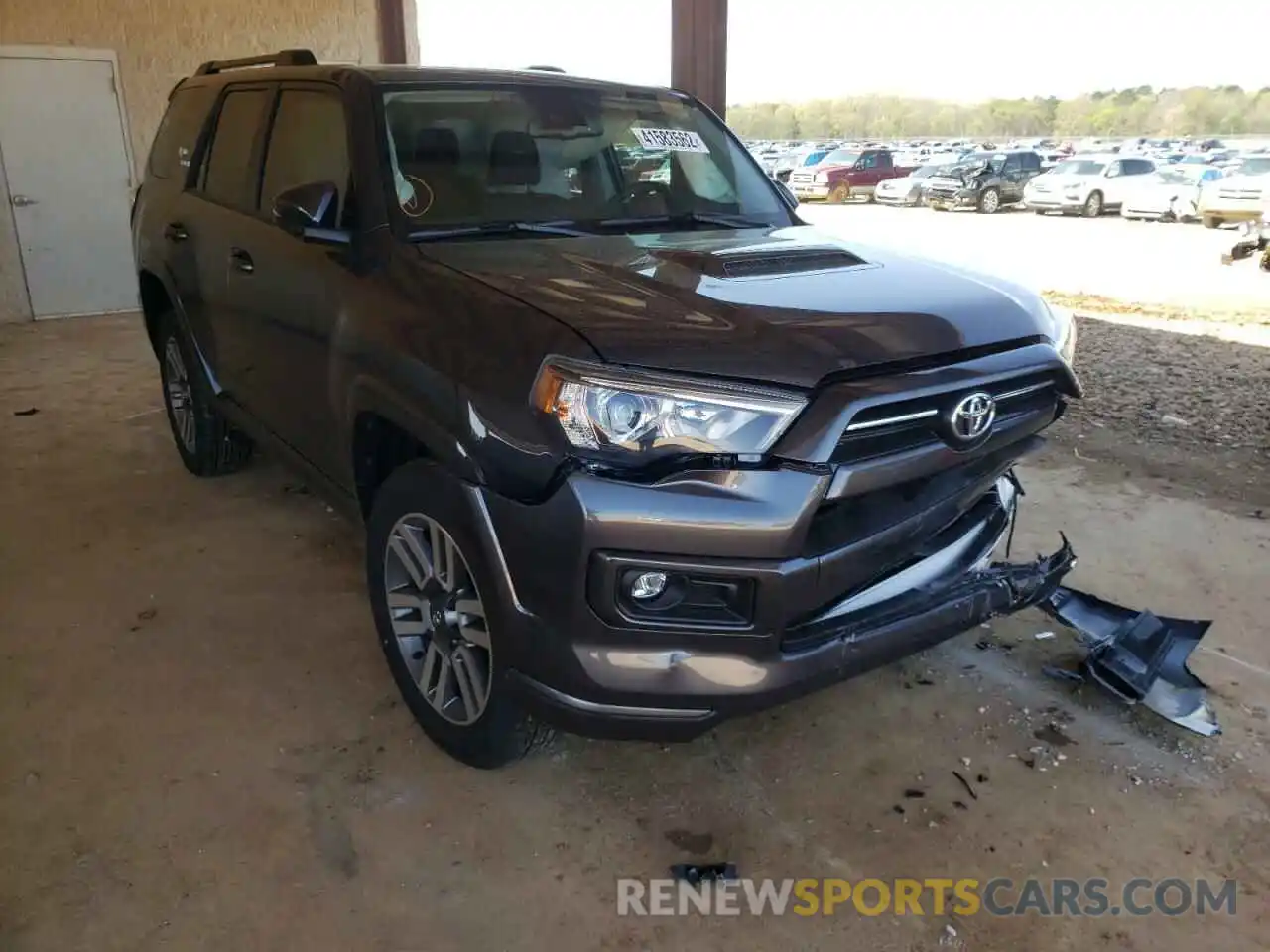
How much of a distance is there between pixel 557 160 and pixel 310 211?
0.83m

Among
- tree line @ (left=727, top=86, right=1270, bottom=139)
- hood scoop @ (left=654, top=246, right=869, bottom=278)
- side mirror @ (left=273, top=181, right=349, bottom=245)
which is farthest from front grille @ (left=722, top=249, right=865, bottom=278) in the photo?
tree line @ (left=727, top=86, right=1270, bottom=139)

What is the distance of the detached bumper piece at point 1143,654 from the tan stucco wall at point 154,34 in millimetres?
9880

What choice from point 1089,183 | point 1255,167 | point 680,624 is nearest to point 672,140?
point 680,624

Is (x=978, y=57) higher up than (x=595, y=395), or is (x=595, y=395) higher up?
(x=978, y=57)

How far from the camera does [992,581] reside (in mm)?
2467

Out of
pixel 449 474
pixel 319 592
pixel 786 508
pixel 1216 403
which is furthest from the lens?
pixel 1216 403

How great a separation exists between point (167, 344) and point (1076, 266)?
1240 centimetres

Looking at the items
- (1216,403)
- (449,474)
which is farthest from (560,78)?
(1216,403)

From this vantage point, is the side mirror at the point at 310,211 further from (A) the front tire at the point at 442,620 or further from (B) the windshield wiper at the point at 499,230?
(A) the front tire at the point at 442,620

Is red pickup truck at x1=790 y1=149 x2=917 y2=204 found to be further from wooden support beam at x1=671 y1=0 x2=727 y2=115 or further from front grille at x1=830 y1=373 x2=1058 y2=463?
front grille at x1=830 y1=373 x2=1058 y2=463

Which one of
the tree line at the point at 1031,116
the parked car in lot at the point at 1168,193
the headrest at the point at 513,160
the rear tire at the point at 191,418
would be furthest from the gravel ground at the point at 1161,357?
the tree line at the point at 1031,116

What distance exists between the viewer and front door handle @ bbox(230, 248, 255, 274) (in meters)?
3.41

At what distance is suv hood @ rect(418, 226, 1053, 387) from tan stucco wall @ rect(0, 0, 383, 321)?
878 centimetres

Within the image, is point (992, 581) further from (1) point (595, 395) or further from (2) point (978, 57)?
(2) point (978, 57)
